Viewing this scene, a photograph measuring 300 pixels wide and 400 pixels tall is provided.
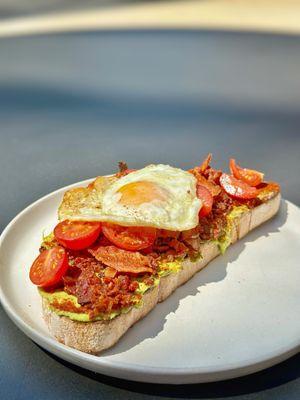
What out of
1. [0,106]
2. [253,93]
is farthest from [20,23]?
[253,93]

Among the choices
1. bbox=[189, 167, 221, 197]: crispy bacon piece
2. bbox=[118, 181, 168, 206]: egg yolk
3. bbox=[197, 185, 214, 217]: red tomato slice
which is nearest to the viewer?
bbox=[118, 181, 168, 206]: egg yolk

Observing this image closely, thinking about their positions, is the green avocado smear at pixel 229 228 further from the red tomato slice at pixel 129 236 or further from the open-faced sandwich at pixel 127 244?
the red tomato slice at pixel 129 236

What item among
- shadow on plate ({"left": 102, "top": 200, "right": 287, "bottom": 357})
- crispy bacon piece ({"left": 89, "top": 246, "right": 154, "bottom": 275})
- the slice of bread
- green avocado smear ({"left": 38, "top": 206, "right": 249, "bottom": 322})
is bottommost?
shadow on plate ({"left": 102, "top": 200, "right": 287, "bottom": 357})

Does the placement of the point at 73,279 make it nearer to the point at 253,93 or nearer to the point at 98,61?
the point at 253,93

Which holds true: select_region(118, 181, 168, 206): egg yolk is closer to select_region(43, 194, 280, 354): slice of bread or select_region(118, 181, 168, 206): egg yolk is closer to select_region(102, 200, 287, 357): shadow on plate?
select_region(43, 194, 280, 354): slice of bread

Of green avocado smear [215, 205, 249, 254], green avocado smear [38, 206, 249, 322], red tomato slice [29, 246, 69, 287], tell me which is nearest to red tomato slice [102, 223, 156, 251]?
green avocado smear [38, 206, 249, 322]

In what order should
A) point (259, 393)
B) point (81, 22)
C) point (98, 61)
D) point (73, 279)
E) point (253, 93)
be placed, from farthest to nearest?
point (81, 22), point (98, 61), point (253, 93), point (73, 279), point (259, 393)

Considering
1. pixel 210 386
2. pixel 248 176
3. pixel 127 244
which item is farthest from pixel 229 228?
pixel 210 386

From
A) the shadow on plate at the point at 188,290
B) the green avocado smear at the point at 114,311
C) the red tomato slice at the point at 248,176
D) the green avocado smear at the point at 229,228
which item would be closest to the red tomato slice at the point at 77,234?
the green avocado smear at the point at 114,311
